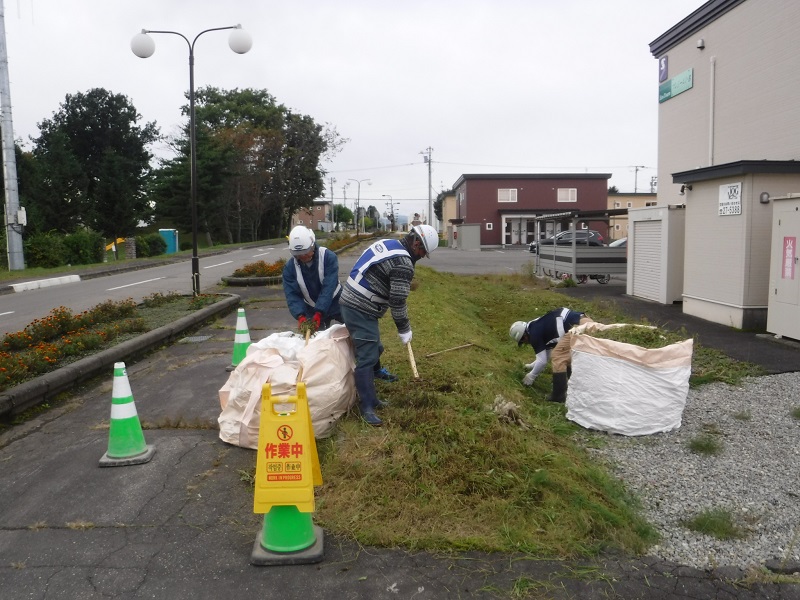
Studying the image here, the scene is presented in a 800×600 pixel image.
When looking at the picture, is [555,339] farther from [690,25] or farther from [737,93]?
[690,25]

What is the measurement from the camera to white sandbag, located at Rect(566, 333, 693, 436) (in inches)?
227

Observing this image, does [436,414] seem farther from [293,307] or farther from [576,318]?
[576,318]

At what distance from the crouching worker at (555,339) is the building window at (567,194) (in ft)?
177

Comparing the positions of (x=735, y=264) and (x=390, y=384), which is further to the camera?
(x=735, y=264)

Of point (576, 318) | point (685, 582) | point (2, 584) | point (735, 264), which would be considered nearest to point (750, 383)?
point (576, 318)

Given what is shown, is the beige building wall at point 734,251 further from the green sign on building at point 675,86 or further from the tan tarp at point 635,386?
the tan tarp at point 635,386

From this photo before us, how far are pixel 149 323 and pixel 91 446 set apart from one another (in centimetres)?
593

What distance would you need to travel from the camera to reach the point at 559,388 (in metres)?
6.92

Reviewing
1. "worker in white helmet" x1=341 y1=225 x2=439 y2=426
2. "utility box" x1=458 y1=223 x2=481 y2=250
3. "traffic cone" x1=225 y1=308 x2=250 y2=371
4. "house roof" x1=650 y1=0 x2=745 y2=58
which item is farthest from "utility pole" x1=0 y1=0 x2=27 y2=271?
"utility box" x1=458 y1=223 x2=481 y2=250

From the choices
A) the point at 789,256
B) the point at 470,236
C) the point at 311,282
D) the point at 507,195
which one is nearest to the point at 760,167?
the point at 789,256

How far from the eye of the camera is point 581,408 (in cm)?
600

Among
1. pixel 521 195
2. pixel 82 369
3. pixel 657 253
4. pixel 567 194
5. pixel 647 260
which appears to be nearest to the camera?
pixel 82 369

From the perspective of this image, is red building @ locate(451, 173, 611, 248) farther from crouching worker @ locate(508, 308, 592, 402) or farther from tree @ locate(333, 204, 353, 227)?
tree @ locate(333, 204, 353, 227)

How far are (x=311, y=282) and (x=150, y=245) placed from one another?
32125mm
